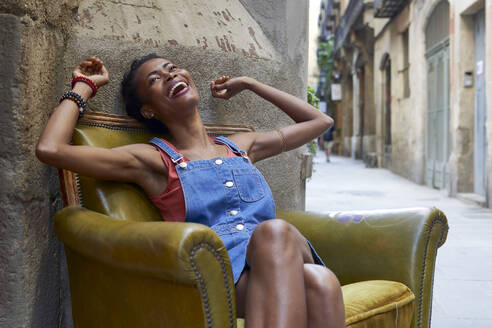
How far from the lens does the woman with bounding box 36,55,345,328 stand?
64.7 inches

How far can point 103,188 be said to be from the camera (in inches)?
77.9

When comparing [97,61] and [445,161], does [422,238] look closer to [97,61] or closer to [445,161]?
[97,61]

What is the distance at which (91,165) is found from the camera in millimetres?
1865

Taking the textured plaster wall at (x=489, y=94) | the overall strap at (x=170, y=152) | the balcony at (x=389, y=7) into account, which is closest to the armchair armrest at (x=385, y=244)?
the overall strap at (x=170, y=152)

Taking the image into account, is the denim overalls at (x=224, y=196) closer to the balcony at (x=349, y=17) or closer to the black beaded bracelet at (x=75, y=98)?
the black beaded bracelet at (x=75, y=98)

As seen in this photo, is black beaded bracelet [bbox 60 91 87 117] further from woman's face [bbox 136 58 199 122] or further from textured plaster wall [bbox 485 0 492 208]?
textured plaster wall [bbox 485 0 492 208]

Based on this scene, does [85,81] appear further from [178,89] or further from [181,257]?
[181,257]

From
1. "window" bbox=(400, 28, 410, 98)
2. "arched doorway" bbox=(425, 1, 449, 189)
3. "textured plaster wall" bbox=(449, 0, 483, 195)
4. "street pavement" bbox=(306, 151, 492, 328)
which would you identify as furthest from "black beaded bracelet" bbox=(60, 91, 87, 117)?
"window" bbox=(400, 28, 410, 98)

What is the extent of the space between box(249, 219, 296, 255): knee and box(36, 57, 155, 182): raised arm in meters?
0.57

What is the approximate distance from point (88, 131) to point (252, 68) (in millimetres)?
1146

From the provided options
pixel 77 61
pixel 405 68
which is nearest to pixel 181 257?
pixel 77 61

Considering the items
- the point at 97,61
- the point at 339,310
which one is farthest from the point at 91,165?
the point at 339,310

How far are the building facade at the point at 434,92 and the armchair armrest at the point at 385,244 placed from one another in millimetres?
5615

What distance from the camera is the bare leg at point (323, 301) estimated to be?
5.38 ft
